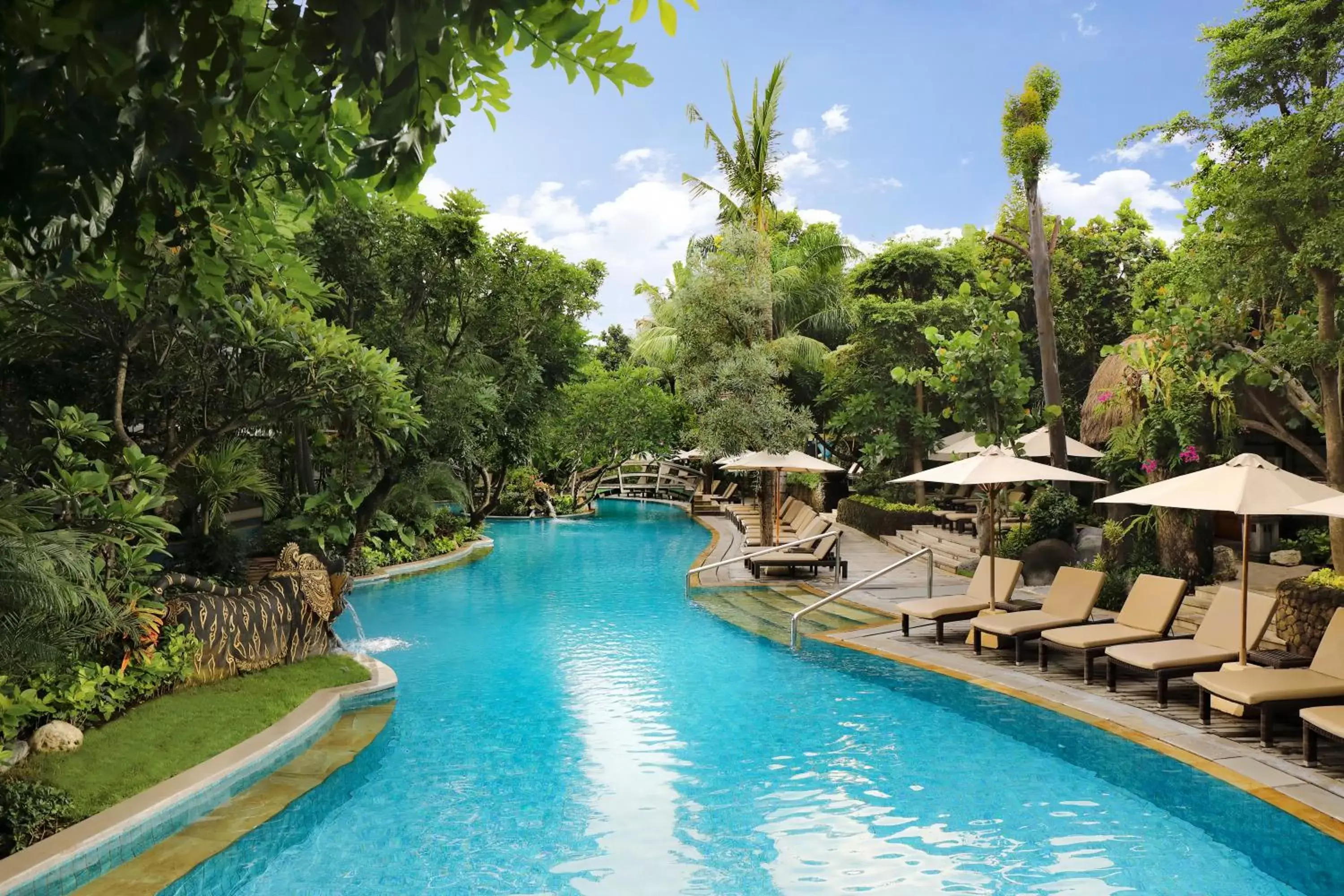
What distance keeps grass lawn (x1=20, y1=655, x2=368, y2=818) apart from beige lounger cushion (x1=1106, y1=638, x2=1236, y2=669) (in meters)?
7.68

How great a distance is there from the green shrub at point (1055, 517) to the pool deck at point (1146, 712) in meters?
1.56

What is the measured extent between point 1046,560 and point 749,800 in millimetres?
9597

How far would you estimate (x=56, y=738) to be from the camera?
6379mm

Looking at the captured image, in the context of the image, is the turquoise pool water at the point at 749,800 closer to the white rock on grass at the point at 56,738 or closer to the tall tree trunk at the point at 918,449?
the white rock on grass at the point at 56,738

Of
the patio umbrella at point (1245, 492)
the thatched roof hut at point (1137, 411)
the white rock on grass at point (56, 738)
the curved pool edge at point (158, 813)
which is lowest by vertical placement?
the curved pool edge at point (158, 813)

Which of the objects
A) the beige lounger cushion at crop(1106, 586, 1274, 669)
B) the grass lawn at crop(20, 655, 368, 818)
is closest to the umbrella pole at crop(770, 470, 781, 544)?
the beige lounger cushion at crop(1106, 586, 1274, 669)

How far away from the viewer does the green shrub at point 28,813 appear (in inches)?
206

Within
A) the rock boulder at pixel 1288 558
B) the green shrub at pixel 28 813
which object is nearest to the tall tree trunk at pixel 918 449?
the rock boulder at pixel 1288 558

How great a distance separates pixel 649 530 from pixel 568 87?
25356mm

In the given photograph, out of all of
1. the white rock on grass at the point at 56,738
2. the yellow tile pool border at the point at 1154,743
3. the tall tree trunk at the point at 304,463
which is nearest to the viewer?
the yellow tile pool border at the point at 1154,743

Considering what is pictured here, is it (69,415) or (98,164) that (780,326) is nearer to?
(69,415)

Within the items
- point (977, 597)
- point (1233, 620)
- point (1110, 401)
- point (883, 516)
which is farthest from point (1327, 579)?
point (883, 516)

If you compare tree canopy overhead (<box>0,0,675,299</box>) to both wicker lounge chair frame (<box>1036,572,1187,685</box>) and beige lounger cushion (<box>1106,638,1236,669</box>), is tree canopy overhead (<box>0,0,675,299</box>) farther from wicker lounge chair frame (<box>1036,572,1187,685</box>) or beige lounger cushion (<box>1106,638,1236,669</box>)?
wicker lounge chair frame (<box>1036,572,1187,685</box>)

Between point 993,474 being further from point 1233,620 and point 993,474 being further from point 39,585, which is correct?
point 39,585
